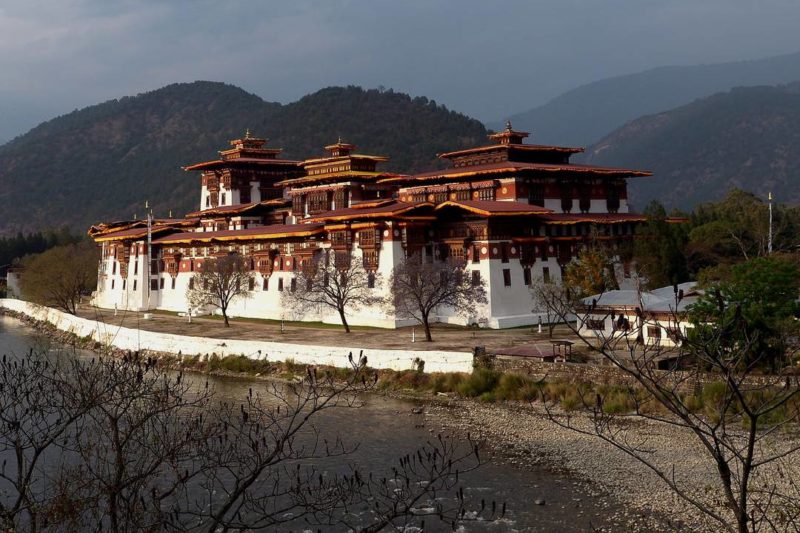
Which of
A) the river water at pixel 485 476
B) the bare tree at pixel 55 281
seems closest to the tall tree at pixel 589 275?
the river water at pixel 485 476

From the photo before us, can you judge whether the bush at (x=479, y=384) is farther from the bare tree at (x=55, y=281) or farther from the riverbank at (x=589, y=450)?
the bare tree at (x=55, y=281)

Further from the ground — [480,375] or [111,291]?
[111,291]

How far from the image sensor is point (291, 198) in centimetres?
7731

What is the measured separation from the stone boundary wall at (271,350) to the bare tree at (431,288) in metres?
6.03

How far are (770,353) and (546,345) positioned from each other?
12.2 metres

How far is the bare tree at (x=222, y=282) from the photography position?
66.1m

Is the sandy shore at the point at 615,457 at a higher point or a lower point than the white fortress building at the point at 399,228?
lower

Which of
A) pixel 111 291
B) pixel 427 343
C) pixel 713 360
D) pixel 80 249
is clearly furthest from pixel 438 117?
pixel 713 360

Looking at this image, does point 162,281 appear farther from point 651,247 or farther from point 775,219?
point 775,219

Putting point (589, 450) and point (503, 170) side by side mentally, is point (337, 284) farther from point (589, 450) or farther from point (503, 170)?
point (589, 450)

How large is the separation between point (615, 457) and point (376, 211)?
3026 cm

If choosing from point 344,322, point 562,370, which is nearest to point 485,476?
point 562,370

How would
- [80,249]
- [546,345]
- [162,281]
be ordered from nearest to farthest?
[546,345]
[162,281]
[80,249]

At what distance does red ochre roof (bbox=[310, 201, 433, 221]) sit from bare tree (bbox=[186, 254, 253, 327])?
28.1 feet
